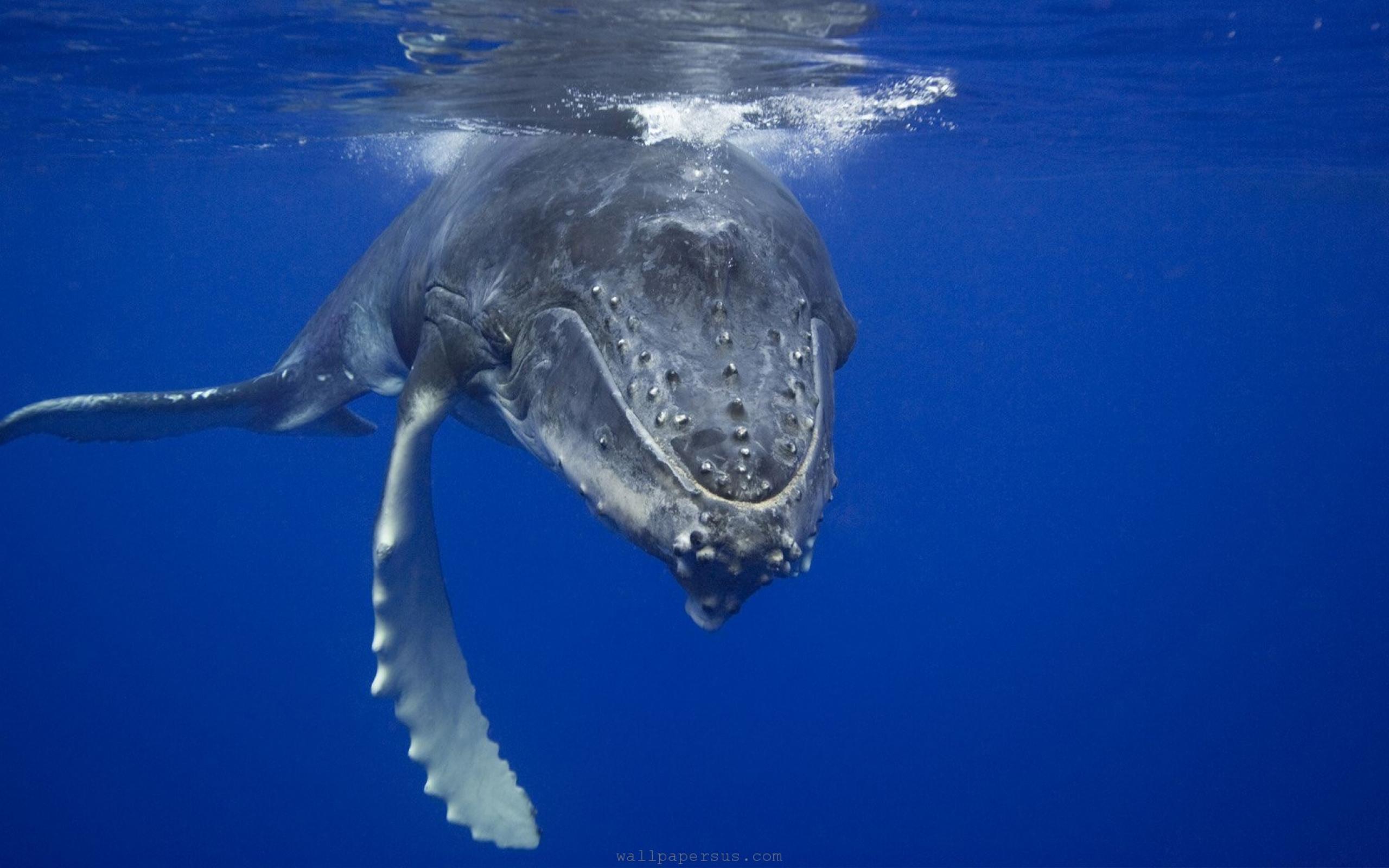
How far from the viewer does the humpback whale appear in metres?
3.35

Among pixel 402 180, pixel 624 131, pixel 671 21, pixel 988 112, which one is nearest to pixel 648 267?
pixel 671 21

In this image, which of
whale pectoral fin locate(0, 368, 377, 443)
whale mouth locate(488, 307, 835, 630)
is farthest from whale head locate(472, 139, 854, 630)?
whale pectoral fin locate(0, 368, 377, 443)

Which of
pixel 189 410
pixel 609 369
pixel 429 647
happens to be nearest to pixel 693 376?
pixel 609 369

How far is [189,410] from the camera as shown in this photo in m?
8.56

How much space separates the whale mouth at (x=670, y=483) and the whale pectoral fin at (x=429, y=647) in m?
1.05

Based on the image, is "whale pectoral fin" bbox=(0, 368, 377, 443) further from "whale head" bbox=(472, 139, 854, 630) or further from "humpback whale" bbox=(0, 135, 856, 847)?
"whale head" bbox=(472, 139, 854, 630)

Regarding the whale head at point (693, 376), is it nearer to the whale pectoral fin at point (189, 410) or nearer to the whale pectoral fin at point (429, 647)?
the whale pectoral fin at point (429, 647)

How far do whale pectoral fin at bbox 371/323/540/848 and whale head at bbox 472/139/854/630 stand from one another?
0.51 m

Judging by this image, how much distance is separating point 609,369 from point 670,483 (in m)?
0.80

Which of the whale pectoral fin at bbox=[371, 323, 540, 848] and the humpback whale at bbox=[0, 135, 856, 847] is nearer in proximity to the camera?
the humpback whale at bbox=[0, 135, 856, 847]

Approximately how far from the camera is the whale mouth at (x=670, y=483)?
10.5 feet

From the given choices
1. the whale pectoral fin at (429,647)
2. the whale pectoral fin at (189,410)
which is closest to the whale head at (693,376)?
the whale pectoral fin at (429,647)

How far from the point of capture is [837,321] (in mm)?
4961

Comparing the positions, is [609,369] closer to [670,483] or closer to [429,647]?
[670,483]
